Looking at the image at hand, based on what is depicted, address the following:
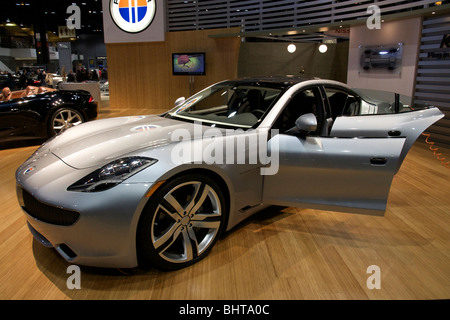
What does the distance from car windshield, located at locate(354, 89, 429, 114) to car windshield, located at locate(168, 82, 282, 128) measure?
1.26 metres

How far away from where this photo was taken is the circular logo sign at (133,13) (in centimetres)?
1120

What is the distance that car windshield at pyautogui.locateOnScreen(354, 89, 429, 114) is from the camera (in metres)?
3.30

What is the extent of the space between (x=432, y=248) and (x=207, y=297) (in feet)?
6.06

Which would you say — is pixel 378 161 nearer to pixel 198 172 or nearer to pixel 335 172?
pixel 335 172

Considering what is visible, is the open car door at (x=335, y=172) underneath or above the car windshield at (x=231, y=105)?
underneath

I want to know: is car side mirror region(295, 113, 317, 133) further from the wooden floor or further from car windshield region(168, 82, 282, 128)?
the wooden floor

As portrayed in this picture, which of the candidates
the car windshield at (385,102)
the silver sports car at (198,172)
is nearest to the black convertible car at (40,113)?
the silver sports car at (198,172)

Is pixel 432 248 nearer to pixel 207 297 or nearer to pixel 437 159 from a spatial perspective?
pixel 207 297

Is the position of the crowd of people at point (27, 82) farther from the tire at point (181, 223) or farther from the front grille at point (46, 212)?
the tire at point (181, 223)

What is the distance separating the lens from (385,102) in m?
3.58

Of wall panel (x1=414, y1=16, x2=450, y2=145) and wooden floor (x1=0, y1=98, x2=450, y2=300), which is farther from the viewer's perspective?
wall panel (x1=414, y1=16, x2=450, y2=145)

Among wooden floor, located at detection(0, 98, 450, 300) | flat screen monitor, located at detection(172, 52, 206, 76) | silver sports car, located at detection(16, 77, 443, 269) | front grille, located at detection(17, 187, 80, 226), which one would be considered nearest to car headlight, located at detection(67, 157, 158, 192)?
silver sports car, located at detection(16, 77, 443, 269)

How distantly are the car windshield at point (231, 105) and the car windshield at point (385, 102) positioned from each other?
1260 millimetres
